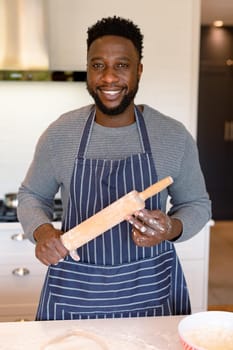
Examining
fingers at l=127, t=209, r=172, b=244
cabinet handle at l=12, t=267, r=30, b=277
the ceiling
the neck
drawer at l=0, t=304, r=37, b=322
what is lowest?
drawer at l=0, t=304, r=37, b=322

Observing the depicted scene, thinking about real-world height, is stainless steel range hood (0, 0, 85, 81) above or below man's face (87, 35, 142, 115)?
above

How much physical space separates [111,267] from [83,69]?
4.78 feet

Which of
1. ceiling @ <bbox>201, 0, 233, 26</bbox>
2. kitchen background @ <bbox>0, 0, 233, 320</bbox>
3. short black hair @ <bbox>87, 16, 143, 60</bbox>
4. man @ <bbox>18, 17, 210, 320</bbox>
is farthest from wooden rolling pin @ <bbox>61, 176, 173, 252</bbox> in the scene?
ceiling @ <bbox>201, 0, 233, 26</bbox>

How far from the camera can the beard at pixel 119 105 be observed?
112 centimetres

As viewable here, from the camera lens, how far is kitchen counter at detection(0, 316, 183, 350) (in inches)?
35.6

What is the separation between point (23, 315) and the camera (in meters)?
2.10

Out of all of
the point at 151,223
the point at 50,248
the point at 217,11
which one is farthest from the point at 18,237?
the point at 217,11

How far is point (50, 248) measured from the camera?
0.96m

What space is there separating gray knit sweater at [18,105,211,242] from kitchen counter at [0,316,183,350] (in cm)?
25

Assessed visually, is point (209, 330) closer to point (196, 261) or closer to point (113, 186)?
point (113, 186)

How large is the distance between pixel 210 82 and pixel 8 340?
13.7ft

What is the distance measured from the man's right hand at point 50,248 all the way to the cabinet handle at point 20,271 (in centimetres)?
105

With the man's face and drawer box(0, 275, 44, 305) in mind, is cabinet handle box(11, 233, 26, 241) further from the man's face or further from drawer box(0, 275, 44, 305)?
the man's face

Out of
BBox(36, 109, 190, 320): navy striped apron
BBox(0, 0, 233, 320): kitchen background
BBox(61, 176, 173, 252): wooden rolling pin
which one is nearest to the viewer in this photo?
BBox(61, 176, 173, 252): wooden rolling pin
